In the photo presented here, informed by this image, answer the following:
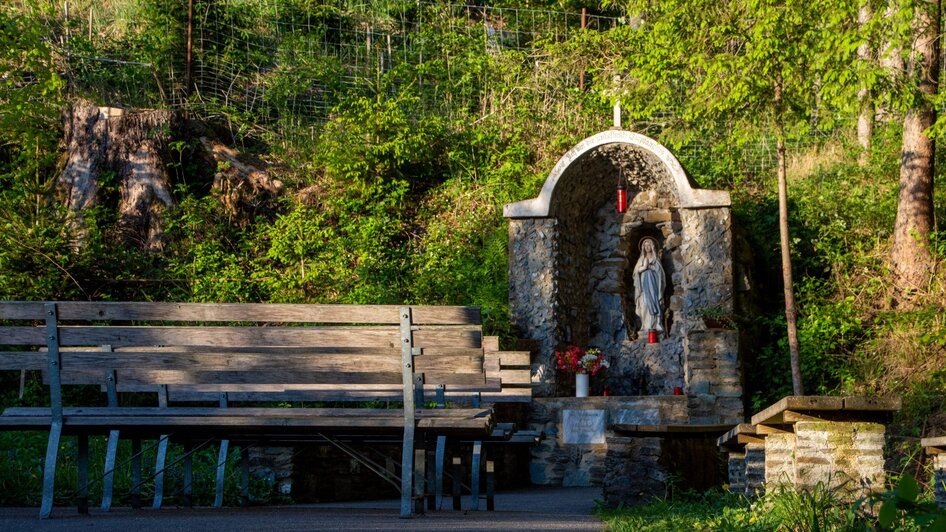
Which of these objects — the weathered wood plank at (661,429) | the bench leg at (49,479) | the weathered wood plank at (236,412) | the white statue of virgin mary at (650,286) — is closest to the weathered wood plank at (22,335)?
the weathered wood plank at (236,412)

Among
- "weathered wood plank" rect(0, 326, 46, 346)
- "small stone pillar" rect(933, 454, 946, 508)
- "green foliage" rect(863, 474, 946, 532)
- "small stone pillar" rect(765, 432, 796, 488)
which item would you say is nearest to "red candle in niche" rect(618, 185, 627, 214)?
"small stone pillar" rect(933, 454, 946, 508)

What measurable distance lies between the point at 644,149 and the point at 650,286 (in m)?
1.74

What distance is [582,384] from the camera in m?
12.4

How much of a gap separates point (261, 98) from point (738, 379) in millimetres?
9270

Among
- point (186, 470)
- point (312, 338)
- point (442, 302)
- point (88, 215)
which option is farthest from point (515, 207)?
point (312, 338)

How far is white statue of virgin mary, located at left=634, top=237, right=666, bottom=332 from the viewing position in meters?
13.4

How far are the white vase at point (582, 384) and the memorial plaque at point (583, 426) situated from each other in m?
0.53

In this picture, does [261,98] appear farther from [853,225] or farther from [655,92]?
[853,225]

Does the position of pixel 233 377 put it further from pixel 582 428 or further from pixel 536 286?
pixel 536 286

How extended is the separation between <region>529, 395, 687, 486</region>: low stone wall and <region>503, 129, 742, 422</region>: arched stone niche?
39 centimetres

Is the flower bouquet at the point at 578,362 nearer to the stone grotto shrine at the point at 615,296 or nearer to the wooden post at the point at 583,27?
the stone grotto shrine at the point at 615,296

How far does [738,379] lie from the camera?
1169cm

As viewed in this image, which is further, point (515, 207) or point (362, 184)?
point (362, 184)

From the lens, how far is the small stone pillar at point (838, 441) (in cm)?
479
